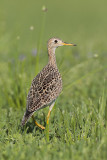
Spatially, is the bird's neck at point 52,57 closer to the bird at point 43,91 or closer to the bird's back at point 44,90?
the bird at point 43,91

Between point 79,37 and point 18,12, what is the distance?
→ 5.14 m

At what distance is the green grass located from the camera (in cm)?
420

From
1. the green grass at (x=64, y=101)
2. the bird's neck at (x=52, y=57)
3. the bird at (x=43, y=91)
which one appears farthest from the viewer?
the bird's neck at (x=52, y=57)

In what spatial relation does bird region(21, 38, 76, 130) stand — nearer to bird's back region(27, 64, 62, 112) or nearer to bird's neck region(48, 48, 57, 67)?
bird's back region(27, 64, 62, 112)

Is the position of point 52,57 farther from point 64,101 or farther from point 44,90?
point 64,101

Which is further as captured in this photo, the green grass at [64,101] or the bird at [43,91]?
the bird at [43,91]

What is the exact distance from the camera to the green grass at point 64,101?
4195mm

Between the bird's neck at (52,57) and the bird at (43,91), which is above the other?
the bird's neck at (52,57)

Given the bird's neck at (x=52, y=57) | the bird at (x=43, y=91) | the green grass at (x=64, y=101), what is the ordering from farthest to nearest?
the bird's neck at (x=52, y=57) → the bird at (x=43, y=91) → the green grass at (x=64, y=101)

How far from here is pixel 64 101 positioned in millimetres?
6938

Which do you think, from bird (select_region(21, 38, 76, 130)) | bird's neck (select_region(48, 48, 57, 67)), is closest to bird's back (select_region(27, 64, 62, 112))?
bird (select_region(21, 38, 76, 130))

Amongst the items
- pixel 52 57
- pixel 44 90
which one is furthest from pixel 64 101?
pixel 44 90

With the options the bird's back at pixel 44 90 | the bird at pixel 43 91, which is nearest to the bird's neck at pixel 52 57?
the bird at pixel 43 91

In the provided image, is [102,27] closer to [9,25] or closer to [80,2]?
[9,25]
